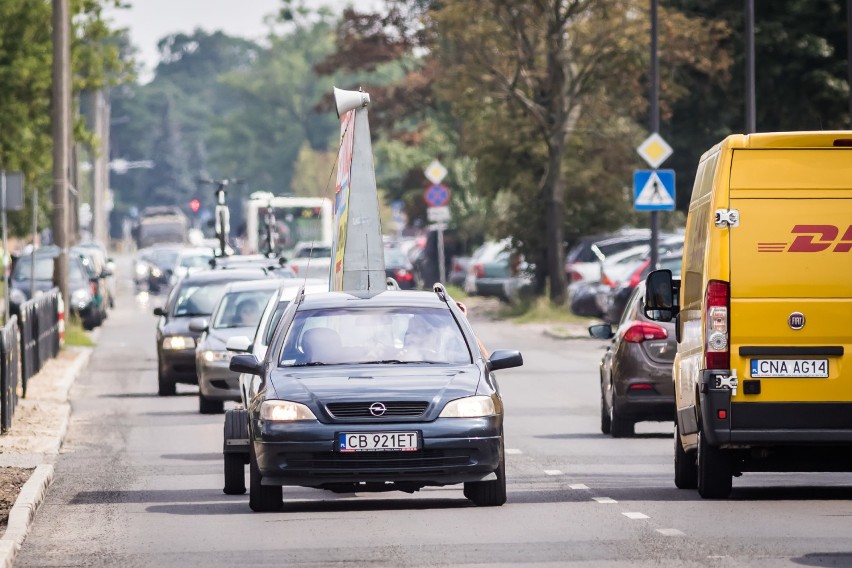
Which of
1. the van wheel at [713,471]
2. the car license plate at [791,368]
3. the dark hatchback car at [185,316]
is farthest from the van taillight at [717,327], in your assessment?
the dark hatchback car at [185,316]

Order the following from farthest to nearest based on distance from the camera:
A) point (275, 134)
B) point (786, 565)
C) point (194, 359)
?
point (275, 134) < point (194, 359) < point (786, 565)

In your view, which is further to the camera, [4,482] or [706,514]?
[4,482]

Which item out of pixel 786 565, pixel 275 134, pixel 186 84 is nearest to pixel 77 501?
pixel 786 565

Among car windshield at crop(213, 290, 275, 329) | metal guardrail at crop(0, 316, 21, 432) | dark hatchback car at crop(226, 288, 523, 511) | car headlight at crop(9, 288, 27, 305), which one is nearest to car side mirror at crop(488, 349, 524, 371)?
dark hatchback car at crop(226, 288, 523, 511)

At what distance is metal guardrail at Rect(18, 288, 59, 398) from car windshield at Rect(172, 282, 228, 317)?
1.86 metres

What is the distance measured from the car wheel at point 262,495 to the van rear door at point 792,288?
2.96 m

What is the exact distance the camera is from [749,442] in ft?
44.7

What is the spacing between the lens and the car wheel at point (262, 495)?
13867 mm

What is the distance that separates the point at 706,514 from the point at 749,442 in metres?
0.53

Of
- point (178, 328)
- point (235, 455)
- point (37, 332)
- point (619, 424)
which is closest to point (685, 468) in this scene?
point (235, 455)

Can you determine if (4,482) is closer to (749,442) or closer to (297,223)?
(749,442)

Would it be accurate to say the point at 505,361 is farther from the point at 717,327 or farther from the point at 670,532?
the point at 670,532

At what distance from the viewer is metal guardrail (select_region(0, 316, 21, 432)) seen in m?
20.4

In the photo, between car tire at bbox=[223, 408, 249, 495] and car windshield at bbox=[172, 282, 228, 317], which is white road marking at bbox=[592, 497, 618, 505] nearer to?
car tire at bbox=[223, 408, 249, 495]
